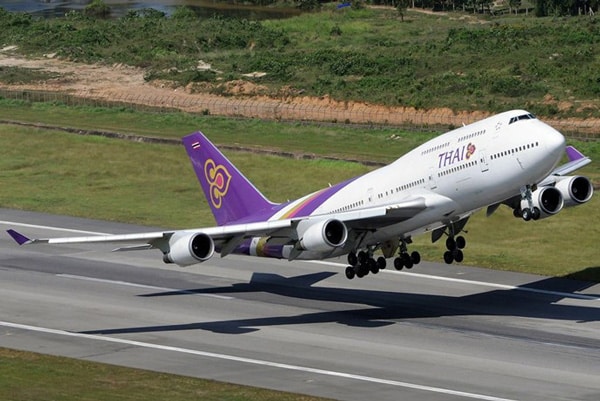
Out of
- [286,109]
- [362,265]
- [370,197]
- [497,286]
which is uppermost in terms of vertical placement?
[286,109]

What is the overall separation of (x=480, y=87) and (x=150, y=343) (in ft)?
254

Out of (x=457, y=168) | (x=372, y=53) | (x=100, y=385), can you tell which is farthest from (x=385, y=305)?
(x=372, y=53)

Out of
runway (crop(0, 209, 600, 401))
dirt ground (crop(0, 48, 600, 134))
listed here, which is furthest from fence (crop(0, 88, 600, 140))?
runway (crop(0, 209, 600, 401))

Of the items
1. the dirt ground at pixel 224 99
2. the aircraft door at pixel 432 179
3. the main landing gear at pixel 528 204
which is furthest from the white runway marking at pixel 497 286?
the dirt ground at pixel 224 99

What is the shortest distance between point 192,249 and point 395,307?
1256cm

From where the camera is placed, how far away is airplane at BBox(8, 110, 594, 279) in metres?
57.2

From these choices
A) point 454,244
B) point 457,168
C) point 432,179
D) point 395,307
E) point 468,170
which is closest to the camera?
point 468,170

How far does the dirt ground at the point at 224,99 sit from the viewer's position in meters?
123

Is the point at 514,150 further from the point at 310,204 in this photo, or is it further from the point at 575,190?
the point at 310,204

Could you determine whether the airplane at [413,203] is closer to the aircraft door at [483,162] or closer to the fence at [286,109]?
the aircraft door at [483,162]

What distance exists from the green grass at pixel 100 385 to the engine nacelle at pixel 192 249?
6058mm

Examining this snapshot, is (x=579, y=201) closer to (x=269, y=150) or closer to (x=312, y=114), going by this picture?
(x=269, y=150)

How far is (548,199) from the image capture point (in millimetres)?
59312

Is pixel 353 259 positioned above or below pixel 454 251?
below
